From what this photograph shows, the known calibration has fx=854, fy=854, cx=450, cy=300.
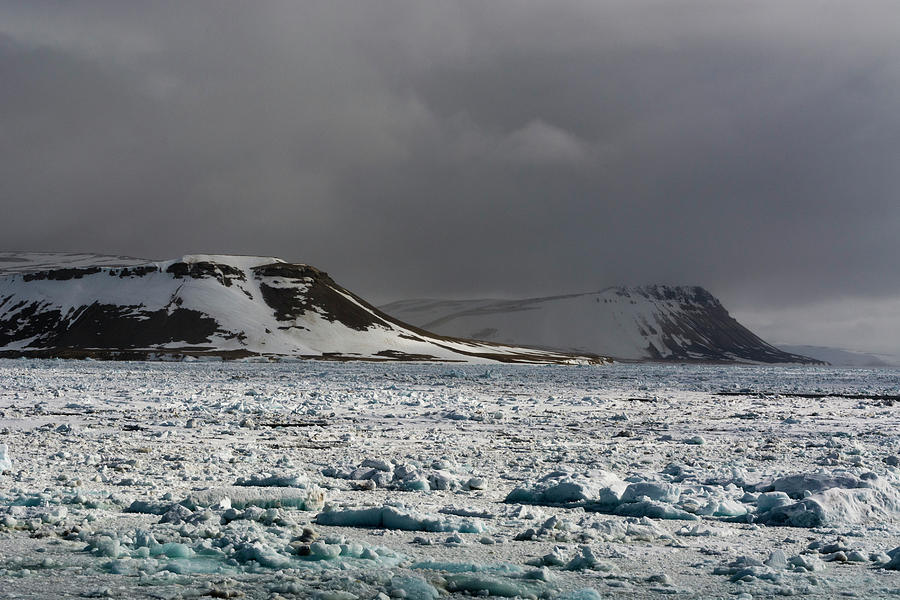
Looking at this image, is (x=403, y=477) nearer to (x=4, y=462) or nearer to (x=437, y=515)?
(x=437, y=515)

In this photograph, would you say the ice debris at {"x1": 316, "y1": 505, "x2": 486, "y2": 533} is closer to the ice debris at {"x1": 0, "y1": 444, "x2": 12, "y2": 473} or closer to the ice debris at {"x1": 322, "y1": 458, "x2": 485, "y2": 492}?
the ice debris at {"x1": 322, "y1": 458, "x2": 485, "y2": 492}

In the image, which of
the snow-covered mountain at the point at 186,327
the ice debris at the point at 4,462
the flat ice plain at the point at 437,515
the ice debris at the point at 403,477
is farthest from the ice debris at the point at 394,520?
the snow-covered mountain at the point at 186,327

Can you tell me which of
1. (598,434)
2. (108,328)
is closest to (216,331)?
(108,328)

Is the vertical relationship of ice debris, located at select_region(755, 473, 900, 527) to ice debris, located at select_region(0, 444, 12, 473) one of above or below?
above

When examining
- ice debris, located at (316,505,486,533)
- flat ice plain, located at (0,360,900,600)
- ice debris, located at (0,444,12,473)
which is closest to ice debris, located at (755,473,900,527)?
flat ice plain, located at (0,360,900,600)

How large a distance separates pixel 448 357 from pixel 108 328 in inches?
2817

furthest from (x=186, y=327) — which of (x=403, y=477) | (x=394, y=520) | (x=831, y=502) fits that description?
(x=831, y=502)

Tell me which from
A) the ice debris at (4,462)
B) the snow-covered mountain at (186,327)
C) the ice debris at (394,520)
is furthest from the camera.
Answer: the snow-covered mountain at (186,327)

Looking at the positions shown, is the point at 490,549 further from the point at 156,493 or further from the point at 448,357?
the point at 448,357

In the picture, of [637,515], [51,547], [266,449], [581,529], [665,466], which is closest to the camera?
[51,547]

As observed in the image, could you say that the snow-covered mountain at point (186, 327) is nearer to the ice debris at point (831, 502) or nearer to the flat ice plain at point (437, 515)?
the flat ice plain at point (437, 515)

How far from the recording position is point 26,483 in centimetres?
1303

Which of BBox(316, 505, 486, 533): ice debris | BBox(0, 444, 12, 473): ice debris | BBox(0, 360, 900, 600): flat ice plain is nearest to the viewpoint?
BBox(0, 360, 900, 600): flat ice plain

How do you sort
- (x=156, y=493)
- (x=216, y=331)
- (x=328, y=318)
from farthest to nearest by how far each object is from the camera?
(x=328, y=318) → (x=216, y=331) → (x=156, y=493)
